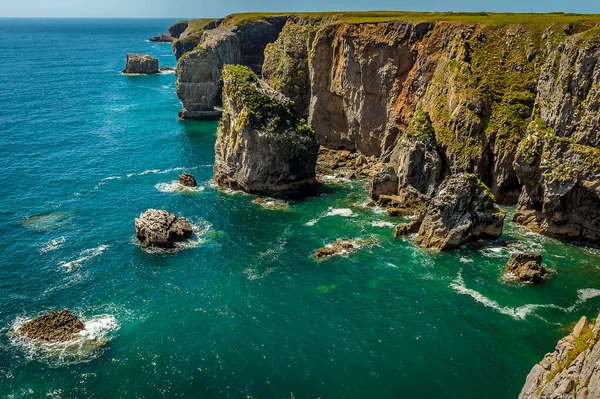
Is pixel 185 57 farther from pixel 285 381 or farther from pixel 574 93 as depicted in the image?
pixel 285 381

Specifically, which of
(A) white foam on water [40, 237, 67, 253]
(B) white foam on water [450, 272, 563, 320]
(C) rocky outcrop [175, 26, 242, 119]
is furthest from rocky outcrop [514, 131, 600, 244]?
(C) rocky outcrop [175, 26, 242, 119]

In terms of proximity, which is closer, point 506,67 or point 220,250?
point 220,250

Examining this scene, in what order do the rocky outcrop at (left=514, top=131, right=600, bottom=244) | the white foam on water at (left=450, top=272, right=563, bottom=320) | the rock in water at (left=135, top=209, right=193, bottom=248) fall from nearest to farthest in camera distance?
the white foam on water at (left=450, top=272, right=563, bottom=320) → the rocky outcrop at (left=514, top=131, right=600, bottom=244) → the rock in water at (left=135, top=209, right=193, bottom=248)

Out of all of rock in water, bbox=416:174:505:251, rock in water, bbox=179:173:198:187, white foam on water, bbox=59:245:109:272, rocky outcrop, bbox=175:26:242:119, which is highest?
rocky outcrop, bbox=175:26:242:119

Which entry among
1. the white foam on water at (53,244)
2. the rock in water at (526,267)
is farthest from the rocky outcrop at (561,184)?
the white foam on water at (53,244)

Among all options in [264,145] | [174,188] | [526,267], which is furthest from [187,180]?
[526,267]

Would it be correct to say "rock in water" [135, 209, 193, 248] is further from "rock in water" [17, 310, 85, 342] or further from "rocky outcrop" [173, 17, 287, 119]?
"rocky outcrop" [173, 17, 287, 119]

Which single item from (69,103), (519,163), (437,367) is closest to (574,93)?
(519,163)
